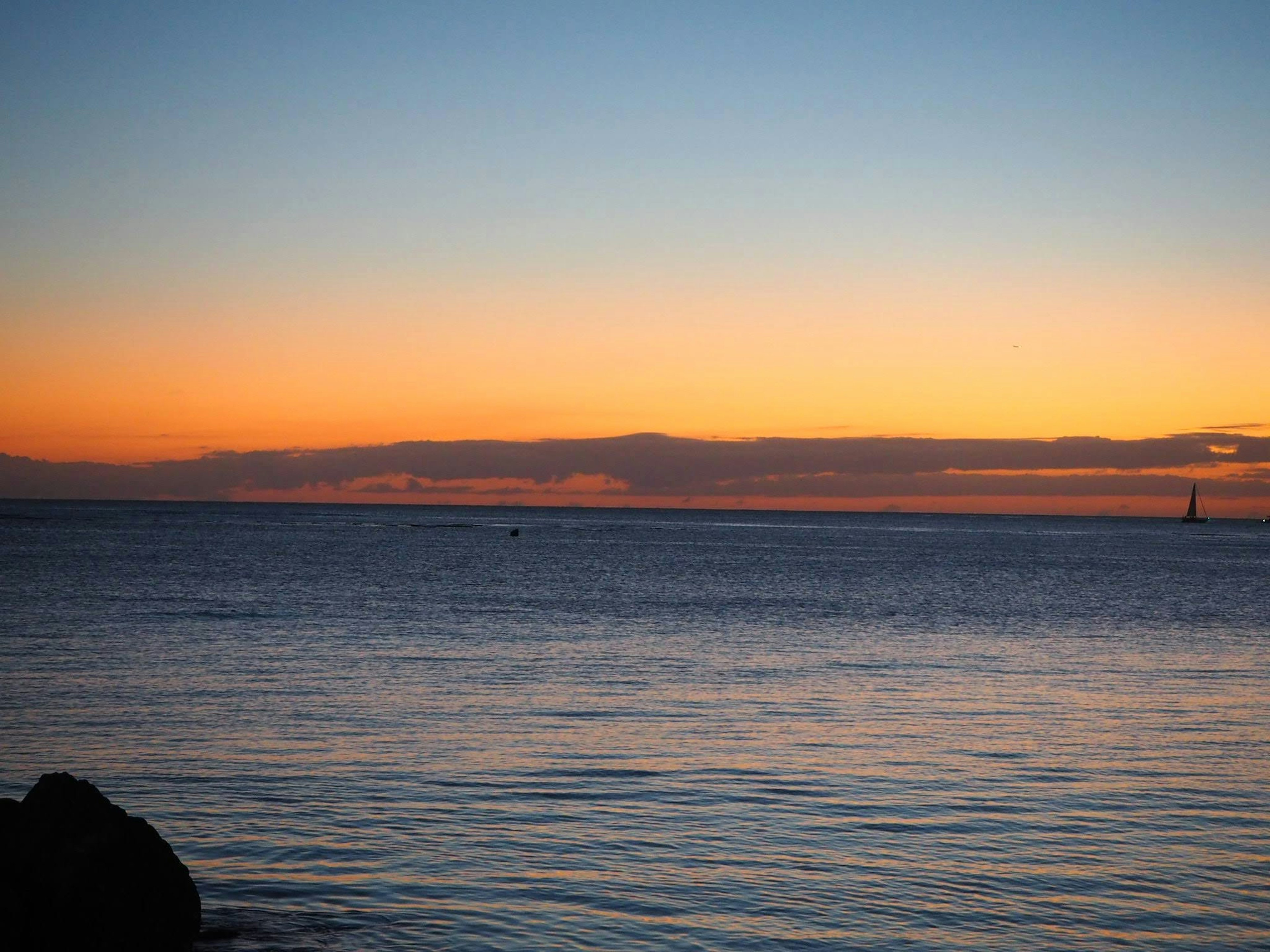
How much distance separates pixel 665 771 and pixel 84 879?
1033cm

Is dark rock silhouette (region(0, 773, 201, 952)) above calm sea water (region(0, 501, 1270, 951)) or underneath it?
above

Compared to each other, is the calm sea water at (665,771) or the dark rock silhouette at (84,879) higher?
the dark rock silhouette at (84,879)

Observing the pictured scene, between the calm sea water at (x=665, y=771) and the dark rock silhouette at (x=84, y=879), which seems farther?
the calm sea water at (x=665, y=771)

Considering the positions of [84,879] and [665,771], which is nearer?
[84,879]

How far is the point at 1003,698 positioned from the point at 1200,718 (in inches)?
171

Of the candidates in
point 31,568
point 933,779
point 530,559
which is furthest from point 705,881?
point 530,559

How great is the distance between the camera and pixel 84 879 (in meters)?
10.2

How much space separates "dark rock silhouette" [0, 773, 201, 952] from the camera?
1011 cm

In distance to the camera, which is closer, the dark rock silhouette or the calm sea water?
the dark rock silhouette

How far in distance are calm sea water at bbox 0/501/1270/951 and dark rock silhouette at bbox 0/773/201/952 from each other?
1.20 meters

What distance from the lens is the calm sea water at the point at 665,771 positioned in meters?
12.5

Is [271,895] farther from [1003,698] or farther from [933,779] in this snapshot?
[1003,698]

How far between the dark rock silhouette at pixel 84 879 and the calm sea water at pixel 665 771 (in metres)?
1.20

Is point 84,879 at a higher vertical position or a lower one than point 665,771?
higher
